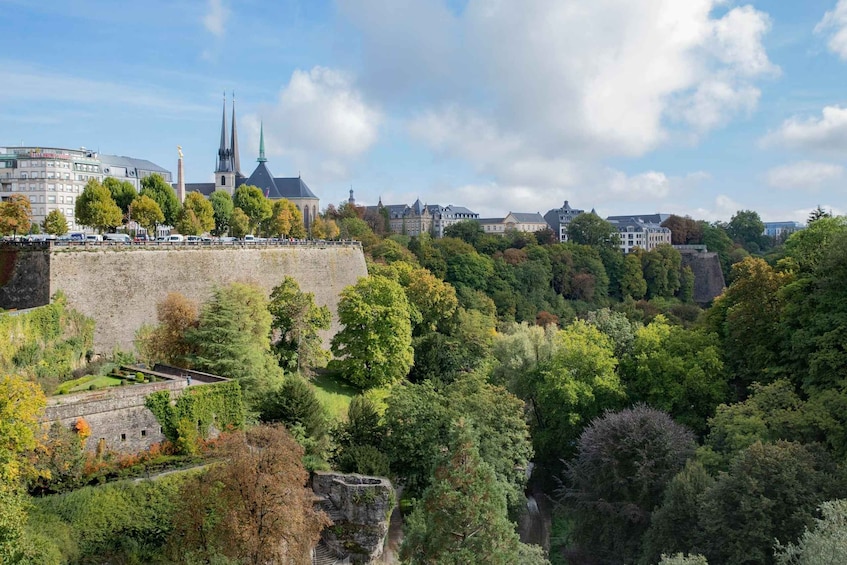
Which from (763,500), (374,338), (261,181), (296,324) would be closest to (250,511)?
(763,500)

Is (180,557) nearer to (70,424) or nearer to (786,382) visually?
(70,424)

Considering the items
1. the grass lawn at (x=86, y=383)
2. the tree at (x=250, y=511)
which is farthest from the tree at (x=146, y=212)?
the tree at (x=250, y=511)

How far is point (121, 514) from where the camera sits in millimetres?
17422

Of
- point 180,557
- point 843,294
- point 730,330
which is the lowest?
point 180,557

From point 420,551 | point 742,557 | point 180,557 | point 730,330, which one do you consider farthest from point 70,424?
point 730,330

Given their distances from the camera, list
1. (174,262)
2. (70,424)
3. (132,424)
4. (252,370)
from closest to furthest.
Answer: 1. (70,424)
2. (132,424)
3. (252,370)
4. (174,262)

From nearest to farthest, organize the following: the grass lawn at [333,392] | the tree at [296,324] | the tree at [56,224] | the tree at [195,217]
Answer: the grass lawn at [333,392], the tree at [296,324], the tree at [56,224], the tree at [195,217]

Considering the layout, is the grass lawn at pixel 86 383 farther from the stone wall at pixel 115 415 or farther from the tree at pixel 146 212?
the tree at pixel 146 212

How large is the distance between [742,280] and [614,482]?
11.7 meters

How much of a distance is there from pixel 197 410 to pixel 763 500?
1505 cm

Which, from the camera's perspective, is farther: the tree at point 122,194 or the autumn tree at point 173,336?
the tree at point 122,194

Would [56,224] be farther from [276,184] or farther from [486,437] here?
[276,184]

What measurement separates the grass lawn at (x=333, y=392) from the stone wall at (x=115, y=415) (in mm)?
9890

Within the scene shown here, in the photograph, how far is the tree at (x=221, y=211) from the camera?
52812 mm
